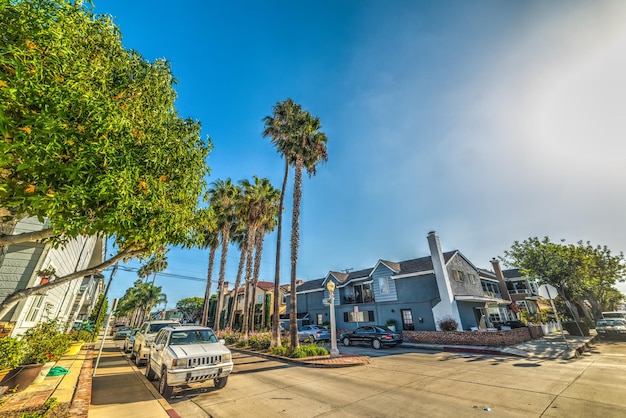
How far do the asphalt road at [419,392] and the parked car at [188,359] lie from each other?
52cm

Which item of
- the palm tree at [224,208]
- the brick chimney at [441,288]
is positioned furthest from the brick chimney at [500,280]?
the palm tree at [224,208]

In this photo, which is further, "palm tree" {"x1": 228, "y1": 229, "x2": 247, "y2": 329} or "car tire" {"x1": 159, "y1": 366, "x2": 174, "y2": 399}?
"palm tree" {"x1": 228, "y1": 229, "x2": 247, "y2": 329}

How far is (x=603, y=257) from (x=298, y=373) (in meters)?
38.3

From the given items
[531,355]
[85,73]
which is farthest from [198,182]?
[531,355]

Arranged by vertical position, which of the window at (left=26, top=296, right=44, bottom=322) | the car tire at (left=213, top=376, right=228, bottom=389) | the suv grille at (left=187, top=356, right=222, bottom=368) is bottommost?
the car tire at (left=213, top=376, right=228, bottom=389)

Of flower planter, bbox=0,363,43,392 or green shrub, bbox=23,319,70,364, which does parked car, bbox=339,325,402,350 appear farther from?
flower planter, bbox=0,363,43,392

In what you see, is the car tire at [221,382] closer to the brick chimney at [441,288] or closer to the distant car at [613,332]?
the brick chimney at [441,288]

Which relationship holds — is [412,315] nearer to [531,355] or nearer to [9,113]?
[531,355]

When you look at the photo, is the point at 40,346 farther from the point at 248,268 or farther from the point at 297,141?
the point at 248,268

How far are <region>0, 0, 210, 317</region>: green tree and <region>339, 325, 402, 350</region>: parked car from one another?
1828 centimetres

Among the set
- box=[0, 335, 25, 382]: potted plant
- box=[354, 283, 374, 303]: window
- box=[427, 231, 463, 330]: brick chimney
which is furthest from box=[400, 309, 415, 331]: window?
box=[0, 335, 25, 382]: potted plant

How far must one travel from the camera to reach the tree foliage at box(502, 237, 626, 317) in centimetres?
2423

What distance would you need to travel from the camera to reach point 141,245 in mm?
6016

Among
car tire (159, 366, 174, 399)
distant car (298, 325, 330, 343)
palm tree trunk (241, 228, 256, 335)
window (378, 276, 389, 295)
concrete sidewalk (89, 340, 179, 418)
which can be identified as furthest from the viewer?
window (378, 276, 389, 295)
